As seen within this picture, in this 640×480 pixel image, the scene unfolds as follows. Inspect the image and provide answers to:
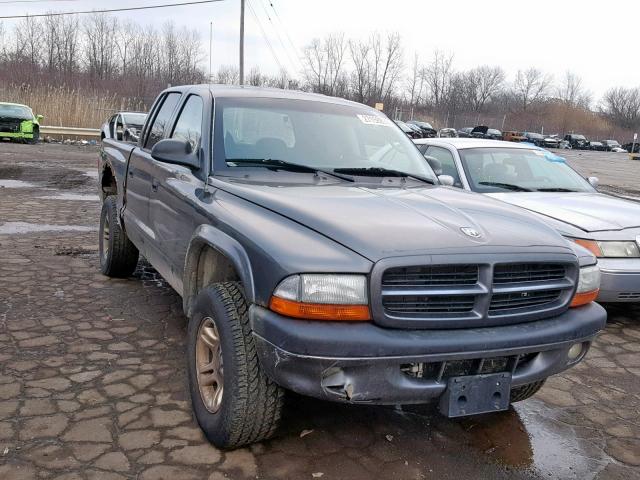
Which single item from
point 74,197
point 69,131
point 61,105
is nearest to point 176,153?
point 74,197

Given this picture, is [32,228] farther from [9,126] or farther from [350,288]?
[9,126]

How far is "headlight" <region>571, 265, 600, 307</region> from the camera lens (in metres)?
2.94

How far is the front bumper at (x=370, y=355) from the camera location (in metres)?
Result: 2.31

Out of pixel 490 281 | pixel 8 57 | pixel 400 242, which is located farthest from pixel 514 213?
pixel 8 57

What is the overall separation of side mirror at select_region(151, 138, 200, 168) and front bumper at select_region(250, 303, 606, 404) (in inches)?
53.6

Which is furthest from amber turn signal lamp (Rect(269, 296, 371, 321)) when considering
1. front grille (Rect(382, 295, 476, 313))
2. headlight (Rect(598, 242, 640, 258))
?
headlight (Rect(598, 242, 640, 258))

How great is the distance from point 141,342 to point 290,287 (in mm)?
2183

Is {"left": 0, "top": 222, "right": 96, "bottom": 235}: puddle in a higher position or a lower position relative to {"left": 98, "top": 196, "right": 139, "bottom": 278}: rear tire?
lower

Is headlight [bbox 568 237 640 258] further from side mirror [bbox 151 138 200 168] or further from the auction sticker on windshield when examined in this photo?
side mirror [bbox 151 138 200 168]

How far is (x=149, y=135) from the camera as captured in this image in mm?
4812

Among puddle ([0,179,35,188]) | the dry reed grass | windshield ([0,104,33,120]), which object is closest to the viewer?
puddle ([0,179,35,188])

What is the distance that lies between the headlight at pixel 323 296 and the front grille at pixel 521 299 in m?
0.63

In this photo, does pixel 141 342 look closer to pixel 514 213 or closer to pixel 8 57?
pixel 514 213

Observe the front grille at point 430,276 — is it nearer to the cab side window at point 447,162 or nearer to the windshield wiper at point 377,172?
the windshield wiper at point 377,172
